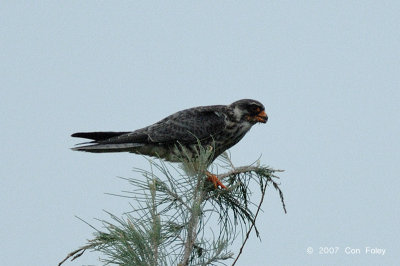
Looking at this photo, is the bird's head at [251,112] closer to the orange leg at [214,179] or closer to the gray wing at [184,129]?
the gray wing at [184,129]

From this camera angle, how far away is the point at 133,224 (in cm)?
346

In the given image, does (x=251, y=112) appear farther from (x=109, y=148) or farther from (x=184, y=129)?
(x=109, y=148)

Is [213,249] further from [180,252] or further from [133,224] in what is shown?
[133,224]

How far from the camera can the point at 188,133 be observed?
22.9 feet

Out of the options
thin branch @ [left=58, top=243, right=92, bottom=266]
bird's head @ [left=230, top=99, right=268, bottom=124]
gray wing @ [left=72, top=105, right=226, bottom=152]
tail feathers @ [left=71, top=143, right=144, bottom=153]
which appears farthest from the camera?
bird's head @ [left=230, top=99, right=268, bottom=124]

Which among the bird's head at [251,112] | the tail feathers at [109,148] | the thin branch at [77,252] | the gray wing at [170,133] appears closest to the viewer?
the thin branch at [77,252]

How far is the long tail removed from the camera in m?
6.83

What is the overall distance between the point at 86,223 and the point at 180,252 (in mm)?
642

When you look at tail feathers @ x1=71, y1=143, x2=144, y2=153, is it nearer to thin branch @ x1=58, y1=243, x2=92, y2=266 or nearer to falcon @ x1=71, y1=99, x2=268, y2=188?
falcon @ x1=71, y1=99, x2=268, y2=188

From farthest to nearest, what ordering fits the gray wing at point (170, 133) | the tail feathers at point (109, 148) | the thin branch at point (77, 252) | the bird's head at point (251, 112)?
the bird's head at point (251, 112), the gray wing at point (170, 133), the tail feathers at point (109, 148), the thin branch at point (77, 252)

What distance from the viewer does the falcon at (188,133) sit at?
22.9 ft

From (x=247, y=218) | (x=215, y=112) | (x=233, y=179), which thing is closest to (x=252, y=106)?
(x=215, y=112)

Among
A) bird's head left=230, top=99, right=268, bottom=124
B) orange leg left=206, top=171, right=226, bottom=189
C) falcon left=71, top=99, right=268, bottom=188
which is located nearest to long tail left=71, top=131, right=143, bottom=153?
falcon left=71, top=99, right=268, bottom=188

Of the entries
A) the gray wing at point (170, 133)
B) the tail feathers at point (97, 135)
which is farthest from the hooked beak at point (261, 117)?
the tail feathers at point (97, 135)
